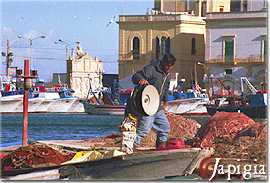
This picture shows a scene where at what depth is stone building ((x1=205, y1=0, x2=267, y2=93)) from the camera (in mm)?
38969

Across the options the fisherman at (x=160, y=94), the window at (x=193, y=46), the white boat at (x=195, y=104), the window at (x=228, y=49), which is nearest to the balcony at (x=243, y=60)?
the window at (x=228, y=49)

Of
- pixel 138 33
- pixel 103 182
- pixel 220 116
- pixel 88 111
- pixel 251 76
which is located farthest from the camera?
pixel 88 111

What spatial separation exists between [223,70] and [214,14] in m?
3.06

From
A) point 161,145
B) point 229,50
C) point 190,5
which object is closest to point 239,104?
point 229,50

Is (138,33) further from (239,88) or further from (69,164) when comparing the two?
(69,164)

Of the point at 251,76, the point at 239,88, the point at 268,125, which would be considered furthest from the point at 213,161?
the point at 239,88

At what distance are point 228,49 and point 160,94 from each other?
28425mm

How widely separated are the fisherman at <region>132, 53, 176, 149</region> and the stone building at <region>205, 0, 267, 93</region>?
26312mm

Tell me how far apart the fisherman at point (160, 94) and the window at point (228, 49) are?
91.2 feet

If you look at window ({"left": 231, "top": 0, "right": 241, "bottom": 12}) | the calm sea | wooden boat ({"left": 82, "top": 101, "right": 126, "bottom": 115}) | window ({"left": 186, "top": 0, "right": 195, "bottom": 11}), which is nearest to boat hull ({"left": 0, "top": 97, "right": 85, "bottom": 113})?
wooden boat ({"left": 82, "top": 101, "right": 126, "bottom": 115})

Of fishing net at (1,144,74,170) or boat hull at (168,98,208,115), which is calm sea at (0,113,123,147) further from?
boat hull at (168,98,208,115)

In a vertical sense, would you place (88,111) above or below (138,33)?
below

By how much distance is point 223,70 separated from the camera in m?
41.5

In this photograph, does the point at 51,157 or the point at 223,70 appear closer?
the point at 51,157
